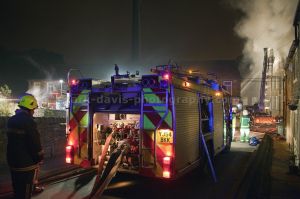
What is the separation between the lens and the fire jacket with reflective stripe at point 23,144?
178 inches

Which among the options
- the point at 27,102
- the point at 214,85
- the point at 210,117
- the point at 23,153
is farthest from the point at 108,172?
the point at 214,85

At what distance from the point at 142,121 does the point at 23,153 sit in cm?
234

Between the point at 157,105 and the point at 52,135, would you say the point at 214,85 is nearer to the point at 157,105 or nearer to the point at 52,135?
the point at 157,105

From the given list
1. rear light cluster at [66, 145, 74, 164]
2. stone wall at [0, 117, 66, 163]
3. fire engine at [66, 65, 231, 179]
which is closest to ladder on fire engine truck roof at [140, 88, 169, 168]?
fire engine at [66, 65, 231, 179]

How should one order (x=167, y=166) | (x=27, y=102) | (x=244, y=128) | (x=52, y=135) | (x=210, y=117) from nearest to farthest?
1. (x=27, y=102)
2. (x=167, y=166)
3. (x=210, y=117)
4. (x=52, y=135)
5. (x=244, y=128)

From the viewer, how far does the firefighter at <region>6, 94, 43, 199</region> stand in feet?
14.8

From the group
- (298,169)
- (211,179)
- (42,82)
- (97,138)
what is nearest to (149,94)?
(97,138)

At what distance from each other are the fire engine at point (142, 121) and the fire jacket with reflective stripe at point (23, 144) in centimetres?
198

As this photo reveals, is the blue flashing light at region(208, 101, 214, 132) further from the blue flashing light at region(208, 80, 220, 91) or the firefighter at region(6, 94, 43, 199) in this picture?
the firefighter at region(6, 94, 43, 199)

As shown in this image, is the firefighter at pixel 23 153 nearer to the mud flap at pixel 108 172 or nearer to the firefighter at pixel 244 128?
the mud flap at pixel 108 172

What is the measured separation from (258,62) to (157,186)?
45.0 meters

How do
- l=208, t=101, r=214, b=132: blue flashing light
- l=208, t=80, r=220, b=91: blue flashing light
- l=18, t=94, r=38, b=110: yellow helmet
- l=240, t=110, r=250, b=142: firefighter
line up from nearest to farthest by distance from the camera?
l=18, t=94, r=38, b=110: yellow helmet
l=208, t=101, r=214, b=132: blue flashing light
l=208, t=80, r=220, b=91: blue flashing light
l=240, t=110, r=250, b=142: firefighter

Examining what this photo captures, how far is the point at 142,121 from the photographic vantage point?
19.7 feet

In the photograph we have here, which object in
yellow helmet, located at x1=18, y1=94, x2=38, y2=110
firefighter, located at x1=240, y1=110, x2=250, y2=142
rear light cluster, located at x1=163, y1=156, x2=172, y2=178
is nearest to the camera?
yellow helmet, located at x1=18, y1=94, x2=38, y2=110
